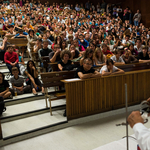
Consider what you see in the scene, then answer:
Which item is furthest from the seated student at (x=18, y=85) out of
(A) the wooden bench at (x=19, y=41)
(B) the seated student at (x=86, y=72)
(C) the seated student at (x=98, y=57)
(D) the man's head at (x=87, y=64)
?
(A) the wooden bench at (x=19, y=41)

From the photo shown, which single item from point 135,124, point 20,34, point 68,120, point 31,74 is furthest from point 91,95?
point 20,34

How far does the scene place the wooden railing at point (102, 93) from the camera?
3266 mm

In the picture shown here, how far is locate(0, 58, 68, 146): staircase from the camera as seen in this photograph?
114 inches

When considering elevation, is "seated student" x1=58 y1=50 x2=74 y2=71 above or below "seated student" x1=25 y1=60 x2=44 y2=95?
above

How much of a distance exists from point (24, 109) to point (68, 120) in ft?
2.93

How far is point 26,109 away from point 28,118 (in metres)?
0.24

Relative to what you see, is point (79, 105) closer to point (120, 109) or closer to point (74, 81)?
point (74, 81)

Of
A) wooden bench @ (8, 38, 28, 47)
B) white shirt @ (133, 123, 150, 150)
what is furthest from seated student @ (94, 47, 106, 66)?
white shirt @ (133, 123, 150, 150)

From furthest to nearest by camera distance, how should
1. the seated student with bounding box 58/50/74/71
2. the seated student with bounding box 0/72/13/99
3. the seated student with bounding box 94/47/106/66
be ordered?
the seated student with bounding box 94/47/106/66 < the seated student with bounding box 58/50/74/71 < the seated student with bounding box 0/72/13/99

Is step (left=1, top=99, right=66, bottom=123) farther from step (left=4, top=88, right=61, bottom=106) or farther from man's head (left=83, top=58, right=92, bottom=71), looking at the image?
man's head (left=83, top=58, right=92, bottom=71)

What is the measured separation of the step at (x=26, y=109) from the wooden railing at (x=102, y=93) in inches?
22.8

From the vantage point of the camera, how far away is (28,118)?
3377 millimetres

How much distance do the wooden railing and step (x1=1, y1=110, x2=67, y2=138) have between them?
11.2 inches

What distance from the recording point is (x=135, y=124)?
4.10 ft
